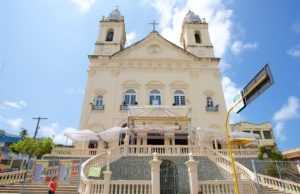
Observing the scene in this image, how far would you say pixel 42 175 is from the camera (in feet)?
39.4

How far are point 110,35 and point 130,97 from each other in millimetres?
10740

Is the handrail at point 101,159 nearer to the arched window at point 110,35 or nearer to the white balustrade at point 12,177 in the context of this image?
the white balustrade at point 12,177

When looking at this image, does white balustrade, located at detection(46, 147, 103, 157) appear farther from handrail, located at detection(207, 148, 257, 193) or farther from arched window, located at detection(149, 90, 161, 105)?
handrail, located at detection(207, 148, 257, 193)

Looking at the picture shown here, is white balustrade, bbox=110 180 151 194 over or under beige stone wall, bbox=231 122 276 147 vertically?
under

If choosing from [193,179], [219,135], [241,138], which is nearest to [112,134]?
[219,135]

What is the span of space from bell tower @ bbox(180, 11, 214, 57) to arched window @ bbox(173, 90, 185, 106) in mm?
6207

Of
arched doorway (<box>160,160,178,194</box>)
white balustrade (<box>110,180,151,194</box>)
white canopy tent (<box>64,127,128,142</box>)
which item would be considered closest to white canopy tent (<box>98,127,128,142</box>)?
white canopy tent (<box>64,127,128,142</box>)

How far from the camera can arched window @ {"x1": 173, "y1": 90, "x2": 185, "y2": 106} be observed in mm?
24203

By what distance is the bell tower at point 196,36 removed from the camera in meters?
28.0

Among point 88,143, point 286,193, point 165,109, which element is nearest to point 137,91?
point 165,109

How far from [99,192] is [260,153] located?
12.1 metres

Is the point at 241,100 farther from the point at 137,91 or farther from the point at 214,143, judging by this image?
the point at 137,91

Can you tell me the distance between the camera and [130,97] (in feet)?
79.7

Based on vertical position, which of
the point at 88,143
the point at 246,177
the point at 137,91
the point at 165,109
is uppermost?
the point at 137,91
